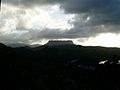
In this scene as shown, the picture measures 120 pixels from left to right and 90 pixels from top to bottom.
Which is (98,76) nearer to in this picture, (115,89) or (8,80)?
(115,89)

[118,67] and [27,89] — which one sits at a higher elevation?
[118,67]

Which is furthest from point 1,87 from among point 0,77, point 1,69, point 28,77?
point 28,77

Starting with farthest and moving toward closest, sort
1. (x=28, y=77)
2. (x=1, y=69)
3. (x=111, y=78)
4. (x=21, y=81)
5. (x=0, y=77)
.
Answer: (x=28, y=77) < (x=21, y=81) < (x=1, y=69) < (x=0, y=77) < (x=111, y=78)

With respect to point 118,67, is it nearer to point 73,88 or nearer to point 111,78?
point 111,78

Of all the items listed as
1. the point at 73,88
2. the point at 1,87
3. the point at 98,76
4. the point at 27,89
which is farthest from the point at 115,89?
the point at 73,88

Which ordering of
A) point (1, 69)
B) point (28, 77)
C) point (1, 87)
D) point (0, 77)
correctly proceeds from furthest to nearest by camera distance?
point (28, 77) → point (1, 69) → point (0, 77) → point (1, 87)

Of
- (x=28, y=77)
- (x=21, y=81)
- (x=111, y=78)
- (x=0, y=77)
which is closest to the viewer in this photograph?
(x=111, y=78)

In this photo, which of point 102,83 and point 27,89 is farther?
point 27,89

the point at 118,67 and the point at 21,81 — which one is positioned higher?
the point at 118,67

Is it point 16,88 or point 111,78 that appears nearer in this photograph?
point 111,78
